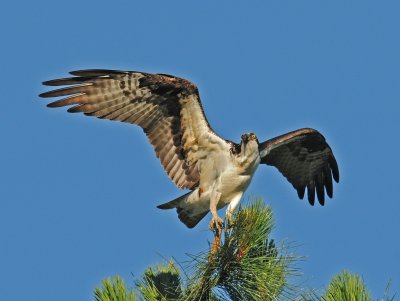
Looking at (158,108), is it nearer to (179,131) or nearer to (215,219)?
(179,131)

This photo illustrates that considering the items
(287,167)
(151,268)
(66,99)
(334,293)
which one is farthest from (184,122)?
(334,293)

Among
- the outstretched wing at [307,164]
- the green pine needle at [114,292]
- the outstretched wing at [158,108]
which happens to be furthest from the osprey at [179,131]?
the green pine needle at [114,292]

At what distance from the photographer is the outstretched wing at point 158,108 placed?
9945mm

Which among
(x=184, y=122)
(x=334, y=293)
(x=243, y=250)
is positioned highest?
(x=184, y=122)

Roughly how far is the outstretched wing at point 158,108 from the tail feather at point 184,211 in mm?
212

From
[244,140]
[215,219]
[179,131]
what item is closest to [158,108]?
[179,131]

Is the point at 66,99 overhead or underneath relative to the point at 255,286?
overhead

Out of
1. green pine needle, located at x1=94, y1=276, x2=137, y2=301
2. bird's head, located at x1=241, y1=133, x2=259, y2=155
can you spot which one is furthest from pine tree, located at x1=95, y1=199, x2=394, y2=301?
bird's head, located at x1=241, y1=133, x2=259, y2=155

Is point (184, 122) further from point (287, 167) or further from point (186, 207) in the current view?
point (287, 167)

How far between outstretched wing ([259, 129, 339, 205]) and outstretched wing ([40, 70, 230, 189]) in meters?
1.77

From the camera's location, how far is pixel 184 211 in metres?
10.6

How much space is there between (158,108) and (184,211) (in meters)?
1.33

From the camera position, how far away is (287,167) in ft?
40.3

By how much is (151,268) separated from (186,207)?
3293 millimetres
